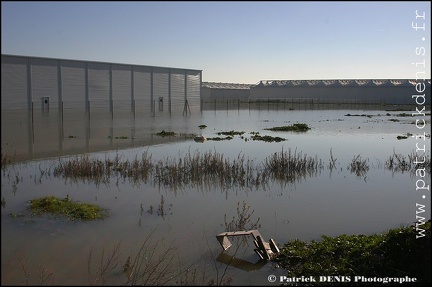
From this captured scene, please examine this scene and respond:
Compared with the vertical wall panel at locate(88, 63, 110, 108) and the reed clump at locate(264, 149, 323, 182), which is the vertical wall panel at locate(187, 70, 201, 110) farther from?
the reed clump at locate(264, 149, 323, 182)

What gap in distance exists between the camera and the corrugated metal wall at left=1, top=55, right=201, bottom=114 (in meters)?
32.9

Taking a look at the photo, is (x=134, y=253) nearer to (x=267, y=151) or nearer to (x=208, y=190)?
(x=208, y=190)

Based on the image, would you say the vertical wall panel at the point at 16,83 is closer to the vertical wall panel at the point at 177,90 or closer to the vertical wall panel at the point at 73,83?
the vertical wall panel at the point at 73,83

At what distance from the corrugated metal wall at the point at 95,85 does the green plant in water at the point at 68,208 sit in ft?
58.9

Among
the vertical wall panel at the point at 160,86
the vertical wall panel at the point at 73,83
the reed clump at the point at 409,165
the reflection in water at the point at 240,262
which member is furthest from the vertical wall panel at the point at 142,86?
the reflection in water at the point at 240,262

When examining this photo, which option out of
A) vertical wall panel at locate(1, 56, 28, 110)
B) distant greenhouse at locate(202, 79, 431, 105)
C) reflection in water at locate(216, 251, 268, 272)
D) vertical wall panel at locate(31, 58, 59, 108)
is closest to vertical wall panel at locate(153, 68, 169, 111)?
vertical wall panel at locate(31, 58, 59, 108)

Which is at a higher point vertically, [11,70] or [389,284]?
[11,70]

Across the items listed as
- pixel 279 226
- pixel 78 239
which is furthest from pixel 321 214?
pixel 78 239

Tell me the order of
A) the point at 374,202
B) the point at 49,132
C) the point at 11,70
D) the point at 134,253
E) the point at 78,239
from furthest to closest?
the point at 11,70 < the point at 49,132 < the point at 374,202 < the point at 78,239 < the point at 134,253

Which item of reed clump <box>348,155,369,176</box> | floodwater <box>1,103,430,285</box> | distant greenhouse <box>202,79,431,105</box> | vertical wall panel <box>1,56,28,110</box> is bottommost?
floodwater <box>1,103,430,285</box>

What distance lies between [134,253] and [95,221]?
2.05 m

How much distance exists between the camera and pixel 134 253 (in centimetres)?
786

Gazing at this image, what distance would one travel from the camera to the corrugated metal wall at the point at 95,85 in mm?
32938

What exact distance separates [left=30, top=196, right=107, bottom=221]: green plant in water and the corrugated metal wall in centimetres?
1795
